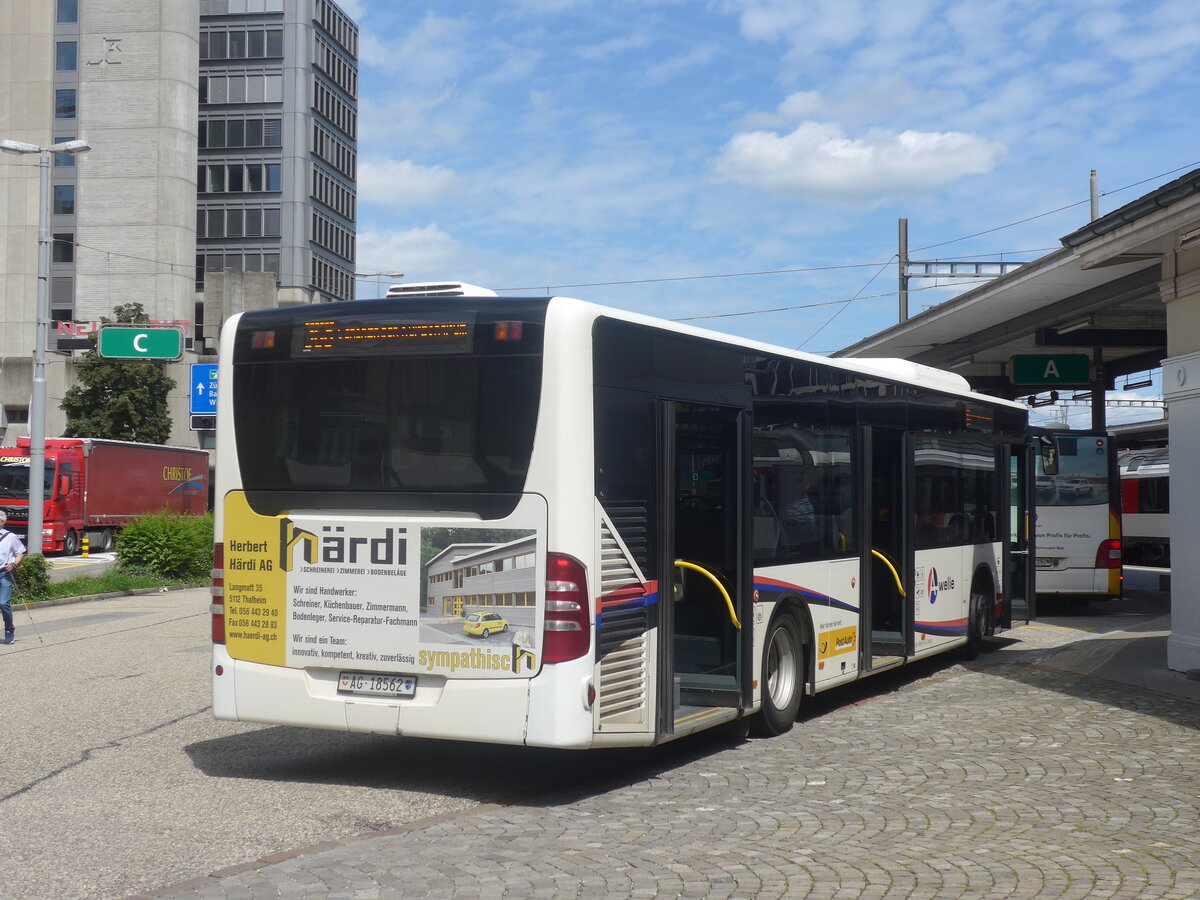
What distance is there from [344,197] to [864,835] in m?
90.3

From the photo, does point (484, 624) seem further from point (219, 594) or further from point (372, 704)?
point (219, 594)

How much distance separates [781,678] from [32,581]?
60.9 feet

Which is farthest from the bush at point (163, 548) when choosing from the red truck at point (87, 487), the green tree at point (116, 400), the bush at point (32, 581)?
the green tree at point (116, 400)

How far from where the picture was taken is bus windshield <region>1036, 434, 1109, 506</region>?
73.8ft

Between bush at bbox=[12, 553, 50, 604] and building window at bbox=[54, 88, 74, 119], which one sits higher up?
building window at bbox=[54, 88, 74, 119]

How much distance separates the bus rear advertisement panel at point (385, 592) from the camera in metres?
7.75

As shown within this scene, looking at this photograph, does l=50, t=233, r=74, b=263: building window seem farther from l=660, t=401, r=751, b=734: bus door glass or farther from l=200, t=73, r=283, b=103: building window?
l=660, t=401, r=751, b=734: bus door glass

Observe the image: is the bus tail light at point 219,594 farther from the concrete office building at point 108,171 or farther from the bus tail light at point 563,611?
the concrete office building at point 108,171

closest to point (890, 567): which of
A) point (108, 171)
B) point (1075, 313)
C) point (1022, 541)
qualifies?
point (1022, 541)

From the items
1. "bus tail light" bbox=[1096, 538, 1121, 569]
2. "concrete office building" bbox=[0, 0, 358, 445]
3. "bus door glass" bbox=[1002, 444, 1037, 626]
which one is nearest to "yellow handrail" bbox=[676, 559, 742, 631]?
"bus door glass" bbox=[1002, 444, 1037, 626]

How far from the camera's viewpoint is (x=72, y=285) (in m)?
79.8

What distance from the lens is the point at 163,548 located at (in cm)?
3031

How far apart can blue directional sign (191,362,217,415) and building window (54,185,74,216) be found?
5119cm

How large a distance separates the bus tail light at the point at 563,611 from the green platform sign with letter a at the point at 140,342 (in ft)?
97.3
